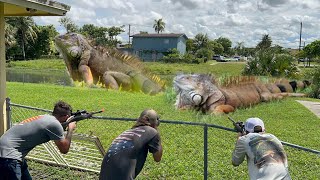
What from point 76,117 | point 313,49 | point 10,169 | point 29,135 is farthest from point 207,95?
point 313,49

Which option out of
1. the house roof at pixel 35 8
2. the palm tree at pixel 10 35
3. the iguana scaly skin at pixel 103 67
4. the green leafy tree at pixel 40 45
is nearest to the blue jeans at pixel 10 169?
the house roof at pixel 35 8

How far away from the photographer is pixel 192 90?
36.9 ft

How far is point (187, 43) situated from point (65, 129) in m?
73.8

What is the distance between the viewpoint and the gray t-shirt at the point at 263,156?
3.31 meters

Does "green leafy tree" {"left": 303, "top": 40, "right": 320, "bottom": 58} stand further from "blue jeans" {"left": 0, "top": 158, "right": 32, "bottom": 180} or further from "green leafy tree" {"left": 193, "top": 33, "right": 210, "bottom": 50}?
"blue jeans" {"left": 0, "top": 158, "right": 32, "bottom": 180}

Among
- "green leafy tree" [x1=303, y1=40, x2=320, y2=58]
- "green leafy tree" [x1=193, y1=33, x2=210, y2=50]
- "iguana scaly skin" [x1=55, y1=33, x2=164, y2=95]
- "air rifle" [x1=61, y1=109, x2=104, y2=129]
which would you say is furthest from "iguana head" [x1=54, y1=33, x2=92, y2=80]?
"green leafy tree" [x1=193, y1=33, x2=210, y2=50]

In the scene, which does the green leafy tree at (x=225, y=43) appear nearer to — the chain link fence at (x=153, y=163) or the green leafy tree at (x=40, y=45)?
the green leafy tree at (x=40, y=45)

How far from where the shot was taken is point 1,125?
213 inches

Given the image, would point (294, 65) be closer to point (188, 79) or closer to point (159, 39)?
point (188, 79)

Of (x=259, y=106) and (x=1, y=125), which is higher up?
(x=1, y=125)

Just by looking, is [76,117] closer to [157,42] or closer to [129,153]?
[129,153]

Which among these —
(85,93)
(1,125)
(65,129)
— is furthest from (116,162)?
(85,93)

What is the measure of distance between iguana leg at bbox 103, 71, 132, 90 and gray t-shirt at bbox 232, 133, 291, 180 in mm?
8928

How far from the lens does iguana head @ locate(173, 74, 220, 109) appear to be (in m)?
11.2
